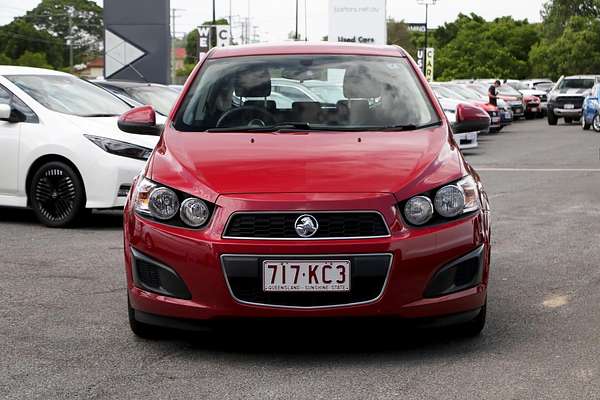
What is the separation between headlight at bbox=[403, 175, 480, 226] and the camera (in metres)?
5.42

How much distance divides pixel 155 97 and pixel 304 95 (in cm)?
912

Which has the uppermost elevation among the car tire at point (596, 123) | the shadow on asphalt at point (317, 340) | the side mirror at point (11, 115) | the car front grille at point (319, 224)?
the side mirror at point (11, 115)

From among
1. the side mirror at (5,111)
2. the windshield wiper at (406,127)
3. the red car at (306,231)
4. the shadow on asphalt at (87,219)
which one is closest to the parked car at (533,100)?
the shadow on asphalt at (87,219)

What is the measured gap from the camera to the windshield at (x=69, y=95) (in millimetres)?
11383

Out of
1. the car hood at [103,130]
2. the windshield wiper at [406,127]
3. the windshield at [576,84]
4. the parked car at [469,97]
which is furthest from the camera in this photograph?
the windshield at [576,84]

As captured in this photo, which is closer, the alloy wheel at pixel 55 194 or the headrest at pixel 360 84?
the headrest at pixel 360 84

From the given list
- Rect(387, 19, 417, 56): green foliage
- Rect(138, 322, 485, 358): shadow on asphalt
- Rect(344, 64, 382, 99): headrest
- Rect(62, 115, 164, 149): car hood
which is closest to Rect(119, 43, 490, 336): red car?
Rect(138, 322, 485, 358): shadow on asphalt

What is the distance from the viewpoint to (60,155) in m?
10.9

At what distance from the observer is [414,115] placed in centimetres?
650

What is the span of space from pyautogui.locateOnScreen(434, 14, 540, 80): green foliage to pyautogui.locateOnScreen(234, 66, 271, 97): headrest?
9970 centimetres

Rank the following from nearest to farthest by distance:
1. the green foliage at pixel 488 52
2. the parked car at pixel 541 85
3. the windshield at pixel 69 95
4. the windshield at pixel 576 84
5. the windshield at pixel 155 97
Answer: the windshield at pixel 69 95
the windshield at pixel 155 97
the windshield at pixel 576 84
the parked car at pixel 541 85
the green foliage at pixel 488 52

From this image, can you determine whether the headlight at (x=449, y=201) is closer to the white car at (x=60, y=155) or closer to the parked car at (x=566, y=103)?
the white car at (x=60, y=155)

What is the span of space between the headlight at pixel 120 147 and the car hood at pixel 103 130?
39 mm

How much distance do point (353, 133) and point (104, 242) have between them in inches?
164
